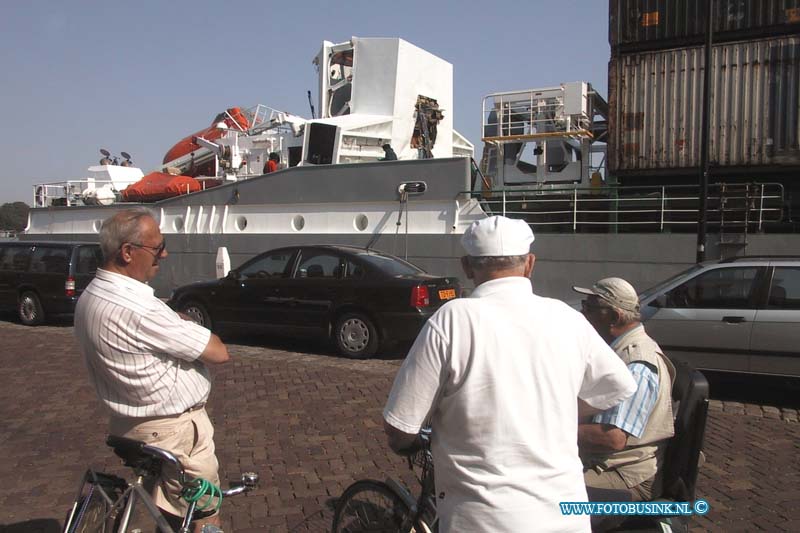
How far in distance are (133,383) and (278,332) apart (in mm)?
6962

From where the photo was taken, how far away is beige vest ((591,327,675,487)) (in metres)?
2.75

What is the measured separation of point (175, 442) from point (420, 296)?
5.99m

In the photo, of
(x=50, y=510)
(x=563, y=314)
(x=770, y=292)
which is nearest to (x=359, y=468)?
(x=50, y=510)

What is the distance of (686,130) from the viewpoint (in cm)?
1250

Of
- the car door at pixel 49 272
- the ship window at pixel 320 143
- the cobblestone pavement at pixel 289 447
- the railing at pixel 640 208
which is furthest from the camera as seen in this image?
the ship window at pixel 320 143

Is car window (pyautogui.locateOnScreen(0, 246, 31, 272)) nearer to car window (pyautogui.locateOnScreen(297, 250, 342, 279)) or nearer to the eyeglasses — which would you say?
car window (pyautogui.locateOnScreen(297, 250, 342, 279))

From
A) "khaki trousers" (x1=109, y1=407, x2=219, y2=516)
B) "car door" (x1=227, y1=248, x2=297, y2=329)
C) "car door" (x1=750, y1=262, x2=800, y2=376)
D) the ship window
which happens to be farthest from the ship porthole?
"khaki trousers" (x1=109, y1=407, x2=219, y2=516)

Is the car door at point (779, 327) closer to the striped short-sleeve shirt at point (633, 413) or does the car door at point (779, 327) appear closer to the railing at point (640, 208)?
the railing at point (640, 208)

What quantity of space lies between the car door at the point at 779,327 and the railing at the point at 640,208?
357 cm

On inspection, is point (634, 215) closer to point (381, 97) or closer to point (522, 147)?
point (522, 147)

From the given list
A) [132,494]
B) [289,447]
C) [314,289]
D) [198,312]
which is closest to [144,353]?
[132,494]

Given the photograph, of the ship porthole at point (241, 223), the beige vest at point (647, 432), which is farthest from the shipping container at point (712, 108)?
the beige vest at point (647, 432)

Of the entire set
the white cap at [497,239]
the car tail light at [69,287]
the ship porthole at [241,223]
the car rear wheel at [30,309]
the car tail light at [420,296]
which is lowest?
the car rear wheel at [30,309]

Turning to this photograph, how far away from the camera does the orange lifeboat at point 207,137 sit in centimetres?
1928
